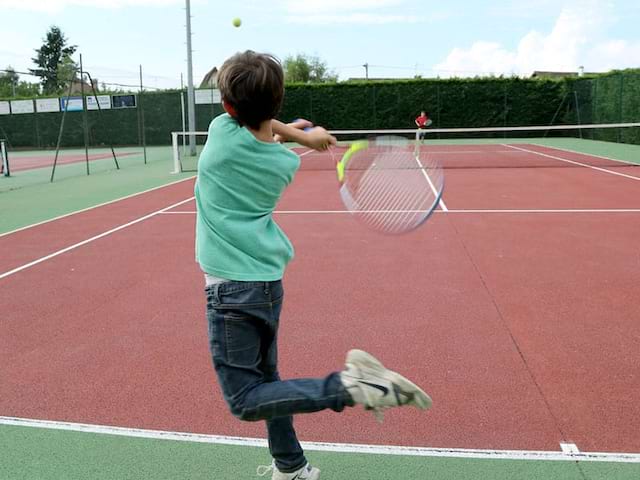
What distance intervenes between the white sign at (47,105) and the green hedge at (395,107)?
25 centimetres

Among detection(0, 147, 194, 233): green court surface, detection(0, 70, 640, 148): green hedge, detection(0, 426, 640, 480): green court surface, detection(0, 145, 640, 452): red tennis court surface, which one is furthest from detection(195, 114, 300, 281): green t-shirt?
detection(0, 70, 640, 148): green hedge

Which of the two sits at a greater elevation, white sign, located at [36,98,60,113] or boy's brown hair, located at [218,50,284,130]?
white sign, located at [36,98,60,113]

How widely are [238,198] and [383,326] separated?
8.38 feet

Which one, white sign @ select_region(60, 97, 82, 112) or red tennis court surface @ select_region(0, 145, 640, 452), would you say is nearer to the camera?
red tennis court surface @ select_region(0, 145, 640, 452)

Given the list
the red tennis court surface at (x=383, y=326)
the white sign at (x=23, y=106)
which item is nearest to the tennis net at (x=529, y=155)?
the red tennis court surface at (x=383, y=326)

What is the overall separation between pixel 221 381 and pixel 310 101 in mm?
29801

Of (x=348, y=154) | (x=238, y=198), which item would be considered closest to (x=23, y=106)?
(x=348, y=154)

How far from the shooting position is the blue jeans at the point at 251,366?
6.82ft

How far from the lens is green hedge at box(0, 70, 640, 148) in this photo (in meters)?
30.0

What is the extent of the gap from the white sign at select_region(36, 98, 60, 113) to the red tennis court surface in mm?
25855

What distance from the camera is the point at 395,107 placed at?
30828mm

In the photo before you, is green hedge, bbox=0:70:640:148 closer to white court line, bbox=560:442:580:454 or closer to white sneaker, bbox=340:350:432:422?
white court line, bbox=560:442:580:454

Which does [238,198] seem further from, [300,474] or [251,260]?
[300,474]

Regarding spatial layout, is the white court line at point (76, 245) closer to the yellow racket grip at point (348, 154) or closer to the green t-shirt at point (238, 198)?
the yellow racket grip at point (348, 154)
